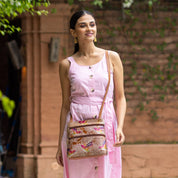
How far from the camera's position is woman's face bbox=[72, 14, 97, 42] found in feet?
11.6

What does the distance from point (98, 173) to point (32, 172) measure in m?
4.76

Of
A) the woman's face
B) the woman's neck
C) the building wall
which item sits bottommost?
the building wall

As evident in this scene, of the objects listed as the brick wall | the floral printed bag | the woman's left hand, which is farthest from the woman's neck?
the brick wall

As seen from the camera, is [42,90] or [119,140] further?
[42,90]

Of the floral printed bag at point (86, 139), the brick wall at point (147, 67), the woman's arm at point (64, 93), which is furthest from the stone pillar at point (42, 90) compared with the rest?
the floral printed bag at point (86, 139)

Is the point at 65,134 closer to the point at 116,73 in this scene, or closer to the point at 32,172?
the point at 116,73

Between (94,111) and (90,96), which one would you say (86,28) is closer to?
(90,96)

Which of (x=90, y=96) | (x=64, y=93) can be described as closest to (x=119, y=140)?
(x=90, y=96)

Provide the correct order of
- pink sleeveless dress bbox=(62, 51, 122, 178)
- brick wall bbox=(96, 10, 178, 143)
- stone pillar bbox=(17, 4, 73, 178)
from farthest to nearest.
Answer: brick wall bbox=(96, 10, 178, 143) < stone pillar bbox=(17, 4, 73, 178) < pink sleeveless dress bbox=(62, 51, 122, 178)

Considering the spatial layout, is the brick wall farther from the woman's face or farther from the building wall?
the woman's face

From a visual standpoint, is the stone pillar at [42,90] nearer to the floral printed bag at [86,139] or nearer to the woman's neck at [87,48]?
the woman's neck at [87,48]

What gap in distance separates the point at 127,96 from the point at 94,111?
4.87 m

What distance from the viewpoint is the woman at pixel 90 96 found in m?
3.45

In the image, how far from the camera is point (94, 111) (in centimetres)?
345
